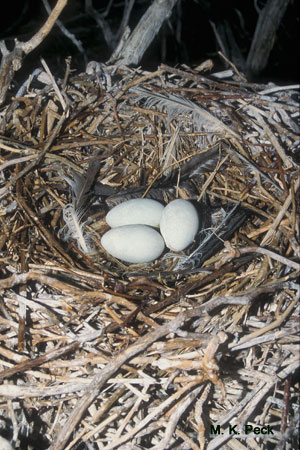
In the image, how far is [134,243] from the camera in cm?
149

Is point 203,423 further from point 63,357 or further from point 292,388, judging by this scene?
point 63,357

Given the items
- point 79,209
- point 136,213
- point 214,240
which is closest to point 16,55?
point 79,209

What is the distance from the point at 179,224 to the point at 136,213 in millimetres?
185

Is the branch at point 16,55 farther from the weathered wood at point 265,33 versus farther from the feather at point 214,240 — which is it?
the weathered wood at point 265,33

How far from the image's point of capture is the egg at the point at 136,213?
158 centimetres

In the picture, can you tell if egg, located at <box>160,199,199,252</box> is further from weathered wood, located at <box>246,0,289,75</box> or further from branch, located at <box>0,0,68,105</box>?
weathered wood, located at <box>246,0,289,75</box>

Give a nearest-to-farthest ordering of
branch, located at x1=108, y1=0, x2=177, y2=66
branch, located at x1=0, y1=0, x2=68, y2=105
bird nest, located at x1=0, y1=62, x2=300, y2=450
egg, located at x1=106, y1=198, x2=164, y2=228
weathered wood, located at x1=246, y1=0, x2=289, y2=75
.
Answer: bird nest, located at x1=0, y1=62, x2=300, y2=450, branch, located at x1=0, y1=0, x2=68, y2=105, egg, located at x1=106, y1=198, x2=164, y2=228, branch, located at x1=108, y1=0, x2=177, y2=66, weathered wood, located at x1=246, y1=0, x2=289, y2=75

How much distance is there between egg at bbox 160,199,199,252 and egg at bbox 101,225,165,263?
5 centimetres

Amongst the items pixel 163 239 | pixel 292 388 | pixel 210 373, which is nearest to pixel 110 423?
pixel 210 373

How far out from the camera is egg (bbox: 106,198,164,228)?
5.17 feet

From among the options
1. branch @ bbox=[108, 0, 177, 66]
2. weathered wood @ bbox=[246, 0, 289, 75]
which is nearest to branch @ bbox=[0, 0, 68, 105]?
branch @ bbox=[108, 0, 177, 66]

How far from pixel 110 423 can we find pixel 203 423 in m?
0.25

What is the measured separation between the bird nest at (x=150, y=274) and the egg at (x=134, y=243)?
0.06 meters

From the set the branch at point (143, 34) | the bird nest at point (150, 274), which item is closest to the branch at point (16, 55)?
the bird nest at point (150, 274)
